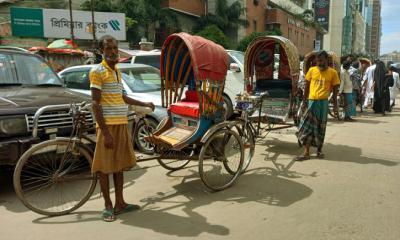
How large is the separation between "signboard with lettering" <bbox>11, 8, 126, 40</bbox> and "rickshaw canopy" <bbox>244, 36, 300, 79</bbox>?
18382mm

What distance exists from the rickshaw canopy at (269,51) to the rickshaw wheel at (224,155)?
2.58 m

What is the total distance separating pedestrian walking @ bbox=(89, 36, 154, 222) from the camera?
3953mm

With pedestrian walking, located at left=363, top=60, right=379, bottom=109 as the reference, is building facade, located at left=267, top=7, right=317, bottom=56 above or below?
above

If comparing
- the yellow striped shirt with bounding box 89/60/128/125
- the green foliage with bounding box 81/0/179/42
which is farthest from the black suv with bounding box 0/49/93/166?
the green foliage with bounding box 81/0/179/42

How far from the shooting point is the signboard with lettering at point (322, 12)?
64.8m

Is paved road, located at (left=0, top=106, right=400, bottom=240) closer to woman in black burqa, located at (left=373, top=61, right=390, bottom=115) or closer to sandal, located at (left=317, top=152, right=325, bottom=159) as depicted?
sandal, located at (left=317, top=152, right=325, bottom=159)

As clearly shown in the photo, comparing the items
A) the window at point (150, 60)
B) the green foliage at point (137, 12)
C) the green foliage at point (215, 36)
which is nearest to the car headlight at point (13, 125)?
the window at point (150, 60)

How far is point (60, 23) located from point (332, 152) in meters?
21.7

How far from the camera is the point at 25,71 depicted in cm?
607

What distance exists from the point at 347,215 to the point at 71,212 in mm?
3073

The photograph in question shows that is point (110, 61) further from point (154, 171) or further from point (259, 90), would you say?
point (259, 90)

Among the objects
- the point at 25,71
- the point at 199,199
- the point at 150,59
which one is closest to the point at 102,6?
the point at 150,59

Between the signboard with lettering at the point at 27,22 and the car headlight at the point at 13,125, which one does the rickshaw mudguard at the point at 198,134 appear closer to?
the car headlight at the point at 13,125

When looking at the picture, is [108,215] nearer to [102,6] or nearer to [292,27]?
[102,6]
